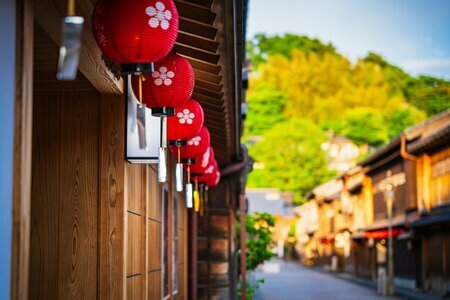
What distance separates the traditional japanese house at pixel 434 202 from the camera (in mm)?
34969

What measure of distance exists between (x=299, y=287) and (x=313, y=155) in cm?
4719

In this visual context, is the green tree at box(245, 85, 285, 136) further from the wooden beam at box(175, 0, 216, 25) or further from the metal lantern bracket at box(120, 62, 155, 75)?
the metal lantern bracket at box(120, 62, 155, 75)

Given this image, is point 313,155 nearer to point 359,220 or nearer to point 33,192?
point 359,220

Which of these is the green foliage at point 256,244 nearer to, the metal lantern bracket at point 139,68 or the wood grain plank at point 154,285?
the wood grain plank at point 154,285

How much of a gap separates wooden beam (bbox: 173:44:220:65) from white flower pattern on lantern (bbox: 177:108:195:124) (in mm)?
581

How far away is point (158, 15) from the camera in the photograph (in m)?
5.09

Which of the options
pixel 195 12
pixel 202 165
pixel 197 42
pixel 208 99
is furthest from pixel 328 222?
pixel 195 12

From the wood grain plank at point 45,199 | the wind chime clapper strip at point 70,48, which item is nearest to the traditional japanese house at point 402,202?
the wood grain plank at point 45,199

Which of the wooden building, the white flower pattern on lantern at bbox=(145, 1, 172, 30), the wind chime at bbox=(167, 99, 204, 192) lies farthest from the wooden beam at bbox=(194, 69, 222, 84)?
the white flower pattern on lantern at bbox=(145, 1, 172, 30)

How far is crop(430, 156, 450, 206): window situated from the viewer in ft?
117

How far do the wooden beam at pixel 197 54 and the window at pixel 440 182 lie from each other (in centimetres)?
2884

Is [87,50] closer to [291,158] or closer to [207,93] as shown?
[207,93]

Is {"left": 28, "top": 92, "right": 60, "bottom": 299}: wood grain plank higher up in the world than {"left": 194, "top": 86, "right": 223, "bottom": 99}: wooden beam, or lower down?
lower down

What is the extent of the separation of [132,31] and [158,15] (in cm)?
26
